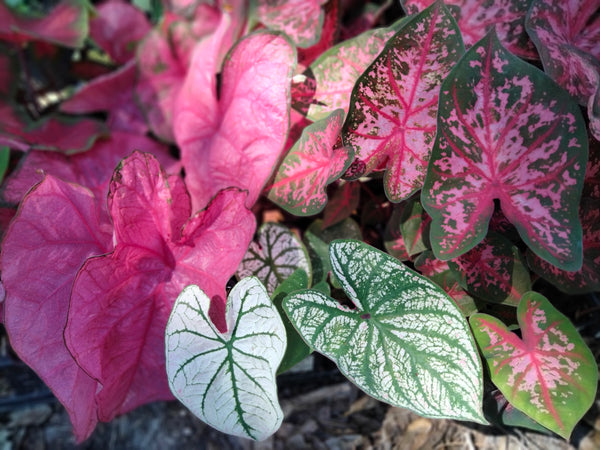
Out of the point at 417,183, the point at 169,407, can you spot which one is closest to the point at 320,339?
the point at 417,183

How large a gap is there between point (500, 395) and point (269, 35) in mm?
736

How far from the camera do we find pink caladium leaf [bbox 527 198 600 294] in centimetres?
81

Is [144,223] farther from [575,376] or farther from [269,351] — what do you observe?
[575,376]

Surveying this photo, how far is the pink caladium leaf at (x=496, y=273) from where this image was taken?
0.79 m

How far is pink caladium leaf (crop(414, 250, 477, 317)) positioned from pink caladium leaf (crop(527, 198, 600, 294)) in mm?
119

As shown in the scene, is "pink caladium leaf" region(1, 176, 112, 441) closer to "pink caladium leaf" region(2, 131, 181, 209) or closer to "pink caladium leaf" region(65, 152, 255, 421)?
"pink caladium leaf" region(65, 152, 255, 421)

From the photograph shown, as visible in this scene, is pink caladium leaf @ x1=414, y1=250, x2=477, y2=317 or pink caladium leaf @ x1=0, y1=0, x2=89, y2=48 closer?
pink caladium leaf @ x1=414, y1=250, x2=477, y2=317

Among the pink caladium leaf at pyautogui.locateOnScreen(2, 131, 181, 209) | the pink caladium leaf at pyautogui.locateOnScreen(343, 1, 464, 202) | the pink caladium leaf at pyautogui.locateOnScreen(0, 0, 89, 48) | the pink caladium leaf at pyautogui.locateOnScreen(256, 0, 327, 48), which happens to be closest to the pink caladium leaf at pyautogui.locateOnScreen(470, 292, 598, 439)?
the pink caladium leaf at pyautogui.locateOnScreen(343, 1, 464, 202)

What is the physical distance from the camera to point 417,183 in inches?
30.2

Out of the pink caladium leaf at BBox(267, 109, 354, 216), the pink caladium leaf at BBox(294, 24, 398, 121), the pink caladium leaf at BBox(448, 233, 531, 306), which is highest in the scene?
the pink caladium leaf at BBox(294, 24, 398, 121)

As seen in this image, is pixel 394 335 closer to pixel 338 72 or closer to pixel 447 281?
pixel 447 281

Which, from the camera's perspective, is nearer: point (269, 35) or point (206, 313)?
point (206, 313)

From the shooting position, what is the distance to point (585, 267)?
32.2 inches

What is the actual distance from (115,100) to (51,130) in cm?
19
